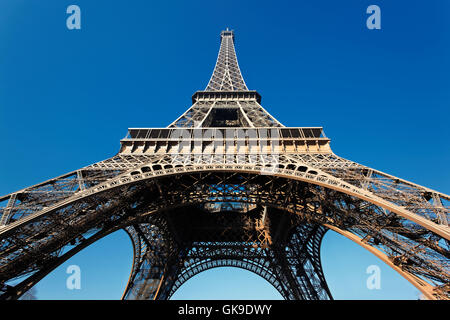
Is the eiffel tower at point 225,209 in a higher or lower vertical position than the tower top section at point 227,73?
lower

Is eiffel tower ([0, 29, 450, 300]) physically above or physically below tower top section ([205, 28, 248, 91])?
below

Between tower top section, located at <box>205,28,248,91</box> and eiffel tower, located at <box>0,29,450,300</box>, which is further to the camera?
tower top section, located at <box>205,28,248,91</box>

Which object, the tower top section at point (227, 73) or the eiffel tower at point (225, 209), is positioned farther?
the tower top section at point (227, 73)
